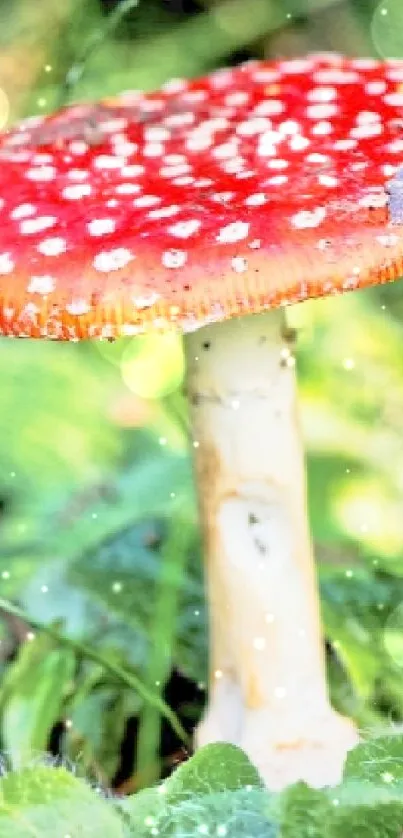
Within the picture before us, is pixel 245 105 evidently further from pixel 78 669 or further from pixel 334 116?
pixel 78 669

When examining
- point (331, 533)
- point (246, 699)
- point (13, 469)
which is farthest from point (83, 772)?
point (13, 469)

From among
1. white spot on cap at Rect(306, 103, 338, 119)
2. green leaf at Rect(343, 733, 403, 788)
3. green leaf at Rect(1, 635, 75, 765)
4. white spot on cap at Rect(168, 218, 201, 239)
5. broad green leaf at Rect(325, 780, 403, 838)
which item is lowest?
green leaf at Rect(1, 635, 75, 765)

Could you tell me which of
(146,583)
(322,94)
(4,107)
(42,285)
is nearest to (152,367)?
(146,583)

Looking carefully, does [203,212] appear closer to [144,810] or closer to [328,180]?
[328,180]

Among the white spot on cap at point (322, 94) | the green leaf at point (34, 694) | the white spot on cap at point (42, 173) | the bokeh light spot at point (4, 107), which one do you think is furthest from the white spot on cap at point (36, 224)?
the bokeh light spot at point (4, 107)

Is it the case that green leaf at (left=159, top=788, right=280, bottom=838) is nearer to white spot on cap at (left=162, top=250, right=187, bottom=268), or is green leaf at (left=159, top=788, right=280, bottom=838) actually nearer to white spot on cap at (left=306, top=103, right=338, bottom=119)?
white spot on cap at (left=162, top=250, right=187, bottom=268)

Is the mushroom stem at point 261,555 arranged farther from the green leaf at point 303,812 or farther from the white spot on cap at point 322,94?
the green leaf at point 303,812

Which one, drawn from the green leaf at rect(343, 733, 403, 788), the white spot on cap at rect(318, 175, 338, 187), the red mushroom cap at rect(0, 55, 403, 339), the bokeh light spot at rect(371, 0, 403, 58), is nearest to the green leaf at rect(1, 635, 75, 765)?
the green leaf at rect(343, 733, 403, 788)
